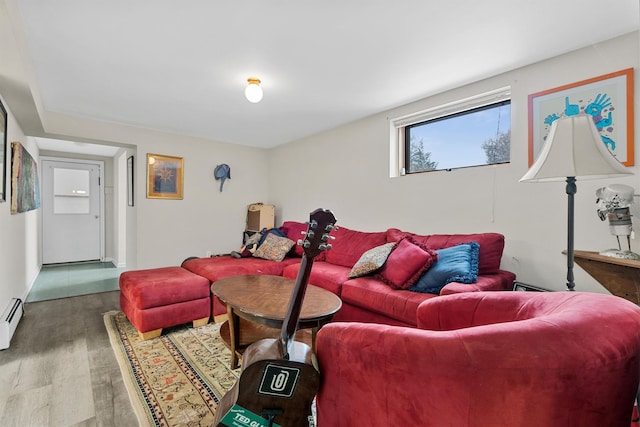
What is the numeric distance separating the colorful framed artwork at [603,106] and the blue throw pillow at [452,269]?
95cm

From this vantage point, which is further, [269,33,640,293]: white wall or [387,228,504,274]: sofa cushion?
[387,228,504,274]: sofa cushion

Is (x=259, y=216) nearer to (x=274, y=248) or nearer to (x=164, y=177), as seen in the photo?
(x=274, y=248)

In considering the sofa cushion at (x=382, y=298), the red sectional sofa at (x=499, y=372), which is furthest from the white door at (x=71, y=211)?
the red sectional sofa at (x=499, y=372)

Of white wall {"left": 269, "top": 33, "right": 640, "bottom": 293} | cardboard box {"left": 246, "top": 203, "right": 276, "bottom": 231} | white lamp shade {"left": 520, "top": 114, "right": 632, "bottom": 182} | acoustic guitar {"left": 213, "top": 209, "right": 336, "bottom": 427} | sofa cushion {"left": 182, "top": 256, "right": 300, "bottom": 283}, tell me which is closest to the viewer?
acoustic guitar {"left": 213, "top": 209, "right": 336, "bottom": 427}

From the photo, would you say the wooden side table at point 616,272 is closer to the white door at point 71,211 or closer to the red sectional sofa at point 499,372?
the red sectional sofa at point 499,372

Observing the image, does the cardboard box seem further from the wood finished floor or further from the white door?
the white door

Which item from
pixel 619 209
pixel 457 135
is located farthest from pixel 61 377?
pixel 457 135

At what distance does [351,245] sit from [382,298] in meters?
1.03

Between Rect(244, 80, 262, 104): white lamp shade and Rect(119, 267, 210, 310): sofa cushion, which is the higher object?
Rect(244, 80, 262, 104): white lamp shade

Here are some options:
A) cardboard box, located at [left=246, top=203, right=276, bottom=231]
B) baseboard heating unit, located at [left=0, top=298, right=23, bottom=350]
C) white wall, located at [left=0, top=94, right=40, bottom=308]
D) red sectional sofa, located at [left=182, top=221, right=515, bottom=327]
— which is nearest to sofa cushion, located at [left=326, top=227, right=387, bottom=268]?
red sectional sofa, located at [left=182, top=221, right=515, bottom=327]

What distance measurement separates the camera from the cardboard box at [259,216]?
4.71m

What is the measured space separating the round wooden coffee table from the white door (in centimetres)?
497

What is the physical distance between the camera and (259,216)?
185 inches

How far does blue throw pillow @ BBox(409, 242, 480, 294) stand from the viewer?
201 cm
